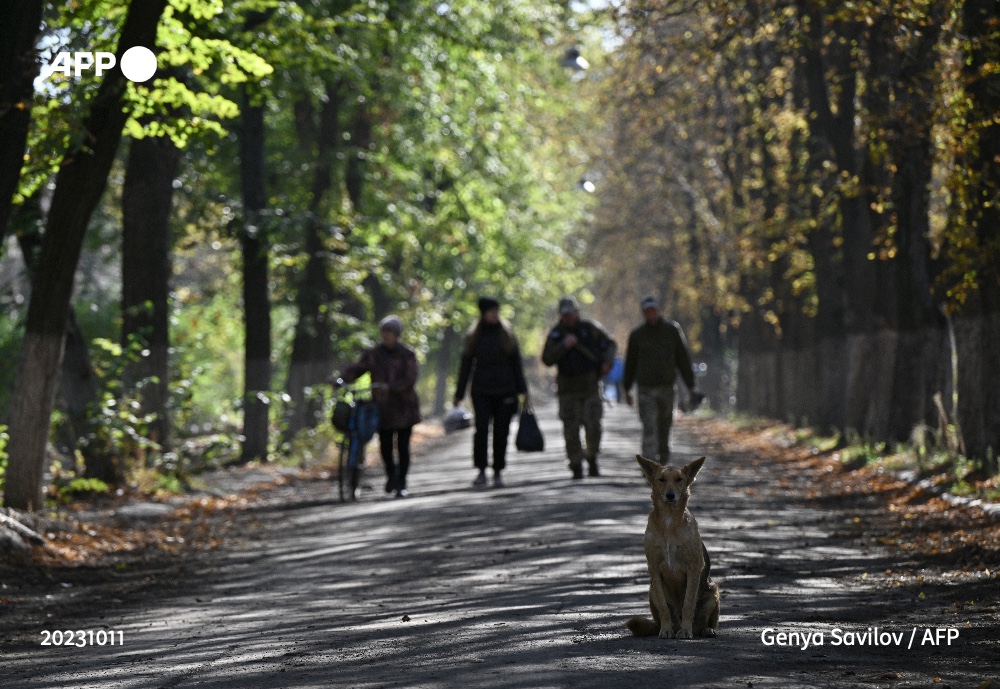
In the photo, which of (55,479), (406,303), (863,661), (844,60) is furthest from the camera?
(406,303)

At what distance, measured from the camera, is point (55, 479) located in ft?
70.3

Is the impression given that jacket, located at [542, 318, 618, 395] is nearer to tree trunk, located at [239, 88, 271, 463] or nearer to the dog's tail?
tree trunk, located at [239, 88, 271, 463]

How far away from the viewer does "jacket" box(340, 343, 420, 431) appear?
2033 centimetres

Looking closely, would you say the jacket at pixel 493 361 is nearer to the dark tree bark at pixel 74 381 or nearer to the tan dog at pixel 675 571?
the dark tree bark at pixel 74 381

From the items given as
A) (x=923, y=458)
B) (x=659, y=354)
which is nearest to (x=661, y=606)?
(x=659, y=354)

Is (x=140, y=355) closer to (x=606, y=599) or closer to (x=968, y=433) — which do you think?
(x=968, y=433)

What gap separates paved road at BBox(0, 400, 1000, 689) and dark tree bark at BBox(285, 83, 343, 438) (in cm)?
1334

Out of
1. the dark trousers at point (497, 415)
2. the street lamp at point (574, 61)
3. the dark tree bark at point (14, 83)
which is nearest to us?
the dark tree bark at point (14, 83)

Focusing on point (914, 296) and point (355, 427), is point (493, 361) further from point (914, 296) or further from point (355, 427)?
point (914, 296)

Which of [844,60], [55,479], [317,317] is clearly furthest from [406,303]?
[55,479]

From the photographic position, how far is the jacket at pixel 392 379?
20328mm

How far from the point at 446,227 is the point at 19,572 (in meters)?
23.4

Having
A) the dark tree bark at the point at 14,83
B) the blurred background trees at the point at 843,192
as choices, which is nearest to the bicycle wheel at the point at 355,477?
the blurred background trees at the point at 843,192

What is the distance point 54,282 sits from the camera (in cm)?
1644
